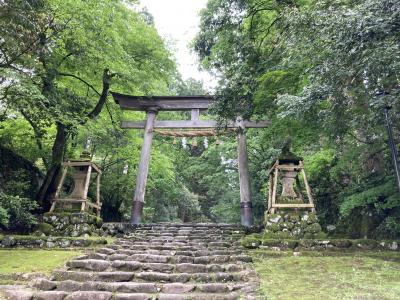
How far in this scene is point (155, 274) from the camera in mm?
5035

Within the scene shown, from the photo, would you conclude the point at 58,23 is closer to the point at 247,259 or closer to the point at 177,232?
the point at 177,232

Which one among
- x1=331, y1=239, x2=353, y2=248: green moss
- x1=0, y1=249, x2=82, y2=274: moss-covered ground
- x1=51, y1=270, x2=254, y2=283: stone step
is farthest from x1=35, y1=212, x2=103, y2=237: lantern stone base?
x1=331, y1=239, x2=353, y2=248: green moss

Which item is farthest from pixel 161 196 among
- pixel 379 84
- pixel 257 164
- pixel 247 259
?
pixel 379 84

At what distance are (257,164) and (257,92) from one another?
6.07m

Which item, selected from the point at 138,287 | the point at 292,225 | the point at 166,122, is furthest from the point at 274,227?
the point at 166,122

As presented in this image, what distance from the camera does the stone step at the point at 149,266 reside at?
5410 millimetres

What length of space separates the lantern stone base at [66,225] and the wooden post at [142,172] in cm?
253

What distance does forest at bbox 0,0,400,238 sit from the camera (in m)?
5.16

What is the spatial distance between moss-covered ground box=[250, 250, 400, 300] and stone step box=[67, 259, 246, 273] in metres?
0.59

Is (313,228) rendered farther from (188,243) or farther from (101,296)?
(101,296)

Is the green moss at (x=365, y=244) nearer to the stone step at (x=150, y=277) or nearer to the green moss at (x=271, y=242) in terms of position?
the green moss at (x=271, y=242)

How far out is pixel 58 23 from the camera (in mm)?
7723

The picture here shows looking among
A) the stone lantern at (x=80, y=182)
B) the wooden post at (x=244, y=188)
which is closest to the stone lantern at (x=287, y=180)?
the wooden post at (x=244, y=188)

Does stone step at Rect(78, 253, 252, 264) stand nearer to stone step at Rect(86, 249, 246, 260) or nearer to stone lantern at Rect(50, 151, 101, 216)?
stone step at Rect(86, 249, 246, 260)
